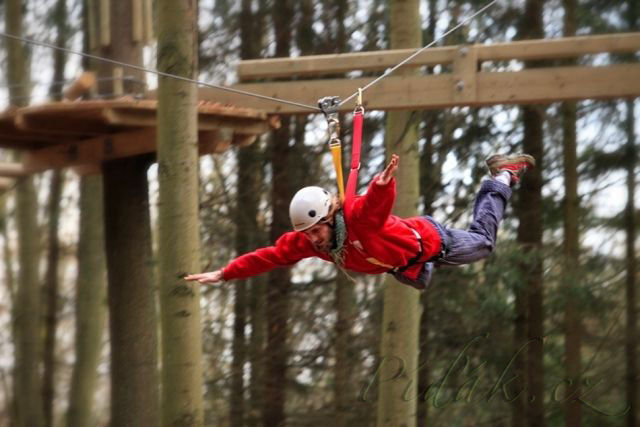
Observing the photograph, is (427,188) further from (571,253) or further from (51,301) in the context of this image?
(51,301)

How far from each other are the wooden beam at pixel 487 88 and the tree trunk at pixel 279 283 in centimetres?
355

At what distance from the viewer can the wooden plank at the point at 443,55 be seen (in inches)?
257

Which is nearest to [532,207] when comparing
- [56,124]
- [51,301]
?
[56,124]

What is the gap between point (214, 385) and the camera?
11062mm

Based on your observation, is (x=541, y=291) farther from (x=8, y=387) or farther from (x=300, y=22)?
(x=8, y=387)

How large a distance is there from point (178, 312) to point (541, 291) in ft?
19.3

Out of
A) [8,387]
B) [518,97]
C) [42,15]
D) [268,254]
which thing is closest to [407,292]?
[518,97]

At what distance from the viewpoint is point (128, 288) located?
700 centimetres

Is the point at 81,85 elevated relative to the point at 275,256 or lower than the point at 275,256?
elevated

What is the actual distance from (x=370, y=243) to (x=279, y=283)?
5975mm

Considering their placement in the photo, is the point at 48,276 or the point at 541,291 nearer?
the point at 541,291

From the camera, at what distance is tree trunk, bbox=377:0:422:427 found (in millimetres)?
6980

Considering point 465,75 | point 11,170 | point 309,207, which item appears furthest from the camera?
point 11,170

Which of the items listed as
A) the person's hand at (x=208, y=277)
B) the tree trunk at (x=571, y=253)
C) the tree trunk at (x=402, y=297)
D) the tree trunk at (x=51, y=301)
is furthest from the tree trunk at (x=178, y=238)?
the tree trunk at (x=51, y=301)
